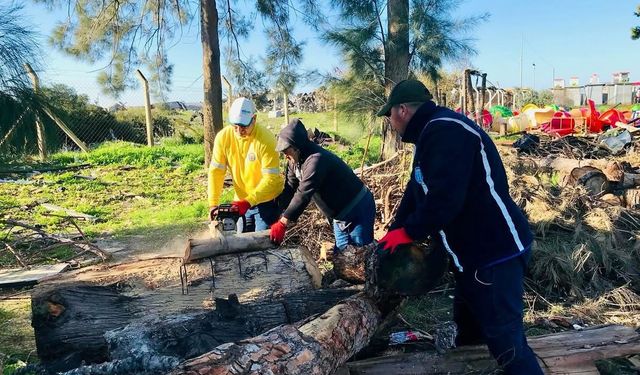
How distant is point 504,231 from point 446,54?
6.18 meters

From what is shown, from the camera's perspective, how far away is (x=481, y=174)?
90.1 inches

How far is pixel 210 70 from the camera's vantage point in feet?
30.0

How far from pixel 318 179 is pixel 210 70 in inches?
247

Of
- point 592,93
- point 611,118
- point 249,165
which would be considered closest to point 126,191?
point 249,165

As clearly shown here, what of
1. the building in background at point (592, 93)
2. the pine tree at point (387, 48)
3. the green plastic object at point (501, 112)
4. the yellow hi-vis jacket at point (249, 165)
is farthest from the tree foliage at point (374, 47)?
the building in background at point (592, 93)

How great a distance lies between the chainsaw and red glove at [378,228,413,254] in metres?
1.75

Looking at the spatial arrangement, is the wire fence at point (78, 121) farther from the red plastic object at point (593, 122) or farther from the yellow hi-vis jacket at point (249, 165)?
the red plastic object at point (593, 122)

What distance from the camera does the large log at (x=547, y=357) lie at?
8.70 ft

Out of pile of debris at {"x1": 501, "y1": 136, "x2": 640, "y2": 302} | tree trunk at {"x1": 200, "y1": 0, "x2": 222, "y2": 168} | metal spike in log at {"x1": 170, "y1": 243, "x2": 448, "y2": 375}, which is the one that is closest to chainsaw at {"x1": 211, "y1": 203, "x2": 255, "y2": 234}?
metal spike in log at {"x1": 170, "y1": 243, "x2": 448, "y2": 375}

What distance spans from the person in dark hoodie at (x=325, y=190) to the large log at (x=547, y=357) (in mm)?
1016

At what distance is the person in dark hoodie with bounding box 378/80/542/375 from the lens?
2215 mm

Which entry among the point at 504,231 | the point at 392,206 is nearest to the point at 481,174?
the point at 504,231

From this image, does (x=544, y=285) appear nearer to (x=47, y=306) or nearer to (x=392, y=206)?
(x=392, y=206)

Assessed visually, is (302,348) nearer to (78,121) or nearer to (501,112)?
(78,121)
